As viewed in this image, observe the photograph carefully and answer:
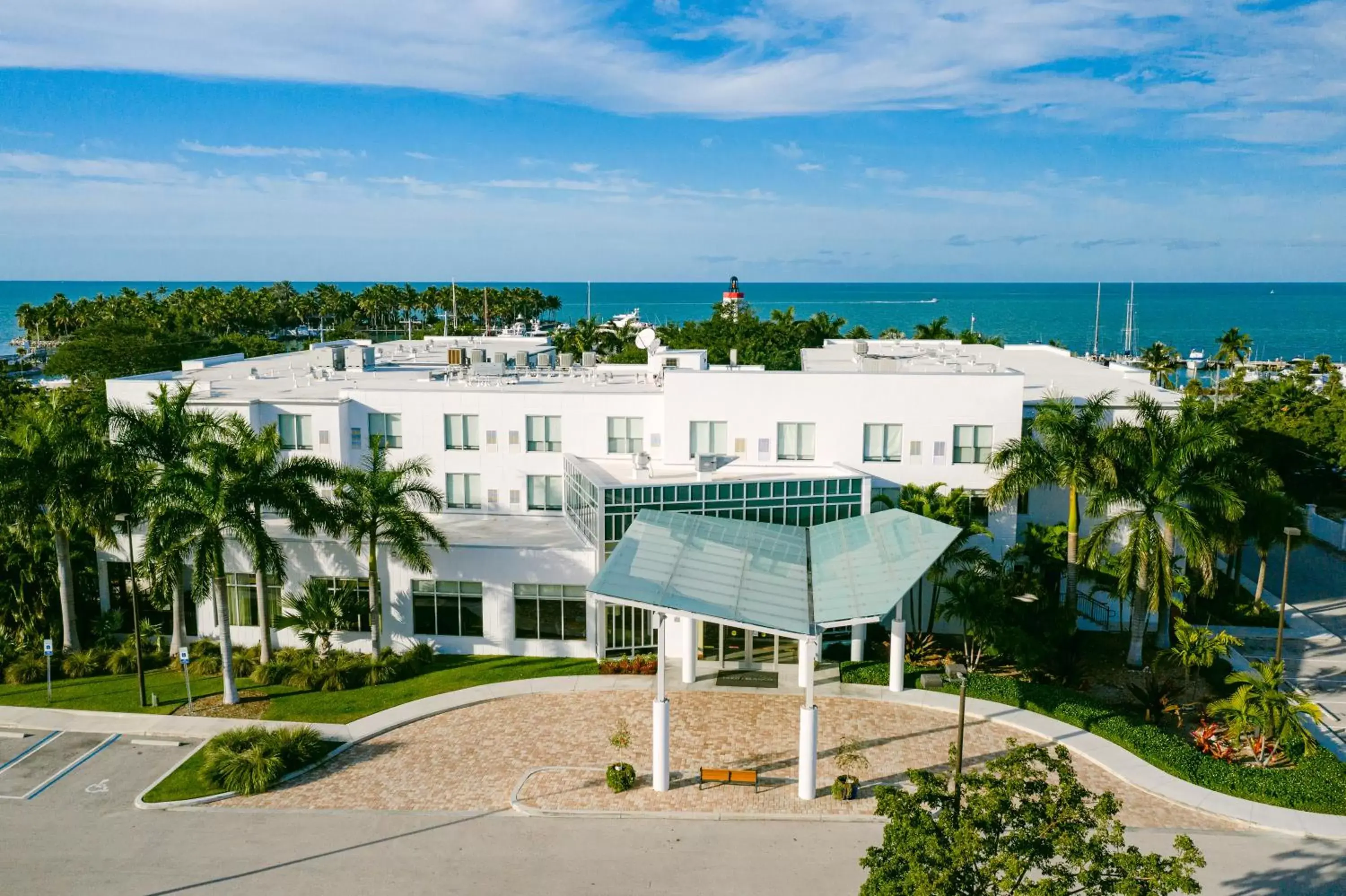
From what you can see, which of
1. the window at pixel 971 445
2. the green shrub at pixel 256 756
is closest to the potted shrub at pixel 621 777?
the green shrub at pixel 256 756

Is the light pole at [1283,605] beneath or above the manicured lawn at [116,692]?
above

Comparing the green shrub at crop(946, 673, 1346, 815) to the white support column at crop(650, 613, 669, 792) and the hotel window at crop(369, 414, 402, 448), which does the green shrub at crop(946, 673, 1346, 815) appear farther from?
the hotel window at crop(369, 414, 402, 448)

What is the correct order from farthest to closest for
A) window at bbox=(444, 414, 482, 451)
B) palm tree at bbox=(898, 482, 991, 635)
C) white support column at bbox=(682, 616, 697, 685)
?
window at bbox=(444, 414, 482, 451) → palm tree at bbox=(898, 482, 991, 635) → white support column at bbox=(682, 616, 697, 685)

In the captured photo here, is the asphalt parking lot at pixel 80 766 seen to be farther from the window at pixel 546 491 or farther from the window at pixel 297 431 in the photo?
the window at pixel 546 491

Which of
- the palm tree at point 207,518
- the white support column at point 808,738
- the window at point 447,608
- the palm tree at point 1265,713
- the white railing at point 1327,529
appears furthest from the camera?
the white railing at point 1327,529

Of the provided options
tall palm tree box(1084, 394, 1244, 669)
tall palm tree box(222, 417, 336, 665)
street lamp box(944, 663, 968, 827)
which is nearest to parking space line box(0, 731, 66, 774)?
tall palm tree box(222, 417, 336, 665)
